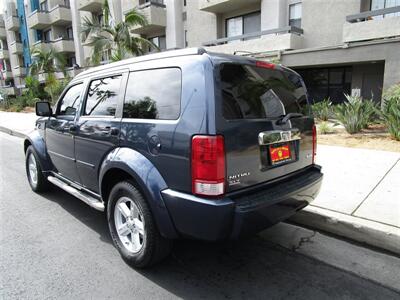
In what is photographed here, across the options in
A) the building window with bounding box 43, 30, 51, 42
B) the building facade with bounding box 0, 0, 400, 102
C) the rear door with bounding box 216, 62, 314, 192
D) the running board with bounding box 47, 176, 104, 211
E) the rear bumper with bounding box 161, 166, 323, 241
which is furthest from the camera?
the building window with bounding box 43, 30, 51, 42

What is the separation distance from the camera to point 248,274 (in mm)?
2918

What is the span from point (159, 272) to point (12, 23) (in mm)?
46527

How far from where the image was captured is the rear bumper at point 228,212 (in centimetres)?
236

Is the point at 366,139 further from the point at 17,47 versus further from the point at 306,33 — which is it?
the point at 17,47

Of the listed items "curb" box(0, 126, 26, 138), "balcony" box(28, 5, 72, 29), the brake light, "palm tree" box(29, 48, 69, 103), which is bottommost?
"curb" box(0, 126, 26, 138)

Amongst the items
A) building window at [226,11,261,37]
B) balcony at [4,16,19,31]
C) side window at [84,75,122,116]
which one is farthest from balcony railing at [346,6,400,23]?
balcony at [4,16,19,31]

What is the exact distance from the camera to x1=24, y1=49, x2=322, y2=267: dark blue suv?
2.40 m

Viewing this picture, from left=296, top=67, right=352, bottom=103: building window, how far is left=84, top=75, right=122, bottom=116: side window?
43.3 feet

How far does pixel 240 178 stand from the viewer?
2.55m

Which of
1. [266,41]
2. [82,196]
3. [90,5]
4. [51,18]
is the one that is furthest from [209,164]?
[51,18]

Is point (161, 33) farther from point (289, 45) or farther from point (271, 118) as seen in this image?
point (271, 118)

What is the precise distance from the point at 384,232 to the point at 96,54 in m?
13.1

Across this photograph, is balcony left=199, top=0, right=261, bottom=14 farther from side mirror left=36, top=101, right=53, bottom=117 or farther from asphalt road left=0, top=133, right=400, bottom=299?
asphalt road left=0, top=133, right=400, bottom=299

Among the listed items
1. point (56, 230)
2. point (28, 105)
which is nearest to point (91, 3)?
point (28, 105)
